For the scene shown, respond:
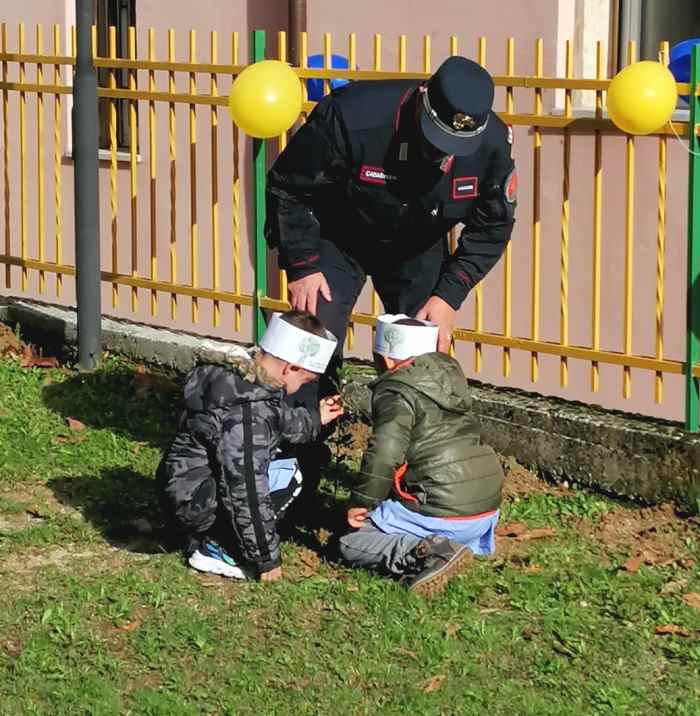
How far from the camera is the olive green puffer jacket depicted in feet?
18.6

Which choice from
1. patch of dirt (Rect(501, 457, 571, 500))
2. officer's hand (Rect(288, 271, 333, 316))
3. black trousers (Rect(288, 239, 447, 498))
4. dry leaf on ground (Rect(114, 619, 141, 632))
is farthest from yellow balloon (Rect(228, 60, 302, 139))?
dry leaf on ground (Rect(114, 619, 141, 632))

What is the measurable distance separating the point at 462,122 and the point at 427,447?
1081mm

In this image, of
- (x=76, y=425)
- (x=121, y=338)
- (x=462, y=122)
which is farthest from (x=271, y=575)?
(x=121, y=338)

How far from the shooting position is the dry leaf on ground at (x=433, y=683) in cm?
A: 499

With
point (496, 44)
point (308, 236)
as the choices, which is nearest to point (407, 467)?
point (308, 236)

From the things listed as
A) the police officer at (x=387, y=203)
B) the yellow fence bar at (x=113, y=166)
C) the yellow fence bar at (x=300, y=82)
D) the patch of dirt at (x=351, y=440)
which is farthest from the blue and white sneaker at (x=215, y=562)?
the yellow fence bar at (x=113, y=166)

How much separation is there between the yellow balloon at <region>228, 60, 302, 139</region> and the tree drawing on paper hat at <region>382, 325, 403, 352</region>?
4.73 feet

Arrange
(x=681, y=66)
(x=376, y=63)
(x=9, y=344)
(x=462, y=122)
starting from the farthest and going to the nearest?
(x=9, y=344) → (x=681, y=66) → (x=376, y=63) → (x=462, y=122)

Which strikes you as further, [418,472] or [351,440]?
[351,440]

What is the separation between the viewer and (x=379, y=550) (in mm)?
5840

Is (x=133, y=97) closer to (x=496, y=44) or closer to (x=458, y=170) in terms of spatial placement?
(x=496, y=44)

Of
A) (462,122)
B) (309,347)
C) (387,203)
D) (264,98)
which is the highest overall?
(264,98)

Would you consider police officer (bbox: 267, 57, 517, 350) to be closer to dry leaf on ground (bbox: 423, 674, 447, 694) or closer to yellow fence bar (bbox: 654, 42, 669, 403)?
yellow fence bar (bbox: 654, 42, 669, 403)

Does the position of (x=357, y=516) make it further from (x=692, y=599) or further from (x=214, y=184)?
(x=214, y=184)
